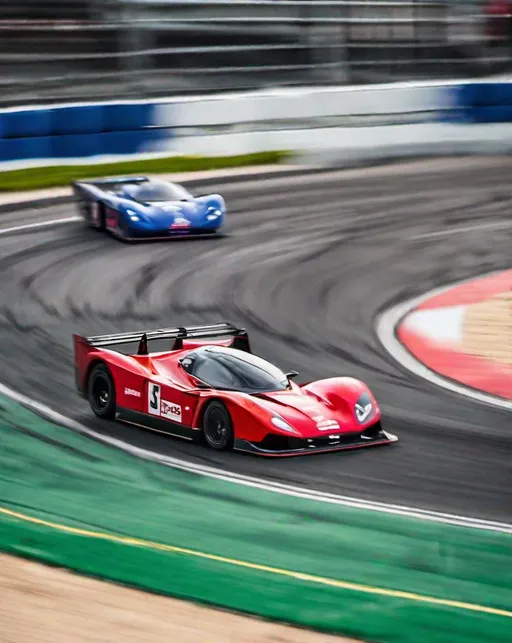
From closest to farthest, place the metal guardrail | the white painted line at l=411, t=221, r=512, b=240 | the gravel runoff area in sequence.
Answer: the gravel runoff area → the white painted line at l=411, t=221, r=512, b=240 → the metal guardrail

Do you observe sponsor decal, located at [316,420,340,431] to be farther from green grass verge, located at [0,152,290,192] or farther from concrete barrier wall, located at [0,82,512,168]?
concrete barrier wall, located at [0,82,512,168]

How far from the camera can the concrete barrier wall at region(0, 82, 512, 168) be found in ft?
78.2

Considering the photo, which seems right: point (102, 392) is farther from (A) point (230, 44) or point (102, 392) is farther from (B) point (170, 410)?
(A) point (230, 44)

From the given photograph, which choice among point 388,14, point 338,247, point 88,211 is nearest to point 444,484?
point 338,247

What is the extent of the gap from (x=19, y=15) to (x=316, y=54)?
21.1 feet

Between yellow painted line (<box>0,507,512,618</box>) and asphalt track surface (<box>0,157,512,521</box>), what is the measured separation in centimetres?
170

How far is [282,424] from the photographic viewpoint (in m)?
10.7

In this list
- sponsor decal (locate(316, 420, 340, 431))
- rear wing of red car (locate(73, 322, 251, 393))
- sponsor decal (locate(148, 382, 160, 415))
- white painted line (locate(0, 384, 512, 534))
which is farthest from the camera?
rear wing of red car (locate(73, 322, 251, 393))

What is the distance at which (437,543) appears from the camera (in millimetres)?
8906

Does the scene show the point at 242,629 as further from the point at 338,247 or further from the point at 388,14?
the point at 388,14

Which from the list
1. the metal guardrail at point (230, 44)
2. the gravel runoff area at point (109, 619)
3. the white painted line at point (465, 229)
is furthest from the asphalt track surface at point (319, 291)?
the metal guardrail at point (230, 44)

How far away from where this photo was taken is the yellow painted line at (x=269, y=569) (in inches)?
309

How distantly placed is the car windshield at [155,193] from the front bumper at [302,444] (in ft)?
32.2

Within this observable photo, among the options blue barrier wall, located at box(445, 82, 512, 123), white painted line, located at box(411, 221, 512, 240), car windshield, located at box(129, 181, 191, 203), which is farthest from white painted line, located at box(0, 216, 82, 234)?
blue barrier wall, located at box(445, 82, 512, 123)
